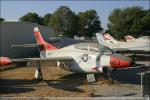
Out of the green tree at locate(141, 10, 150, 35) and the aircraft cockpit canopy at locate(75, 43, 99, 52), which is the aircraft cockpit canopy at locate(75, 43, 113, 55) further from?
the green tree at locate(141, 10, 150, 35)

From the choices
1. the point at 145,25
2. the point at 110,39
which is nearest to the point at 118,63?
the point at 110,39

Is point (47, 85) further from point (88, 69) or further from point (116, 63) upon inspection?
point (116, 63)

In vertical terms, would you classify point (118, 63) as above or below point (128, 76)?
above

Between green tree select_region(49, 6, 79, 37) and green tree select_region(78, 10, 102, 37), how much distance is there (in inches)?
532

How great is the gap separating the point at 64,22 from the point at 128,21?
56.9 ft

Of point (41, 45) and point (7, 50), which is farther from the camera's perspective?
point (7, 50)

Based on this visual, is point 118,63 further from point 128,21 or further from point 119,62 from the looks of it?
point 128,21

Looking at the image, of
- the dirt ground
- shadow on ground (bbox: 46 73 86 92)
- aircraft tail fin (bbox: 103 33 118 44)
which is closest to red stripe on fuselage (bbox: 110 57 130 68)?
the dirt ground

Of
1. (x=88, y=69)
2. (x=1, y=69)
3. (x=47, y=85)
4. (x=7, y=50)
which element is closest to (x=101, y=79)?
(x=88, y=69)

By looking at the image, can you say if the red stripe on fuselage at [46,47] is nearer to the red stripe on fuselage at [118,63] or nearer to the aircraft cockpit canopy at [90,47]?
the aircraft cockpit canopy at [90,47]

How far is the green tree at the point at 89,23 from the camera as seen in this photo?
103875 millimetres

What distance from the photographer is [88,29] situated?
105m

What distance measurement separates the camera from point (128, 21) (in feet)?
289

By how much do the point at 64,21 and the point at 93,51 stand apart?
70497 mm
